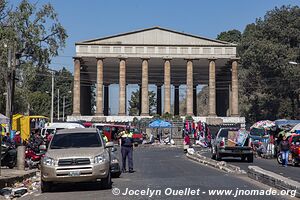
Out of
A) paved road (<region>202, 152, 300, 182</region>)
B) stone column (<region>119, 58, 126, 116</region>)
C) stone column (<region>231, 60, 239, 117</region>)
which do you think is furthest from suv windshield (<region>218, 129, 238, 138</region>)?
stone column (<region>119, 58, 126, 116</region>)

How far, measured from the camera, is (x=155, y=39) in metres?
96.3

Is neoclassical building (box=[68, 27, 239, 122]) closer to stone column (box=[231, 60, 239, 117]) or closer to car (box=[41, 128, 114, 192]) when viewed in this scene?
stone column (box=[231, 60, 239, 117])

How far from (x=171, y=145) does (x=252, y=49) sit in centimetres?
3411

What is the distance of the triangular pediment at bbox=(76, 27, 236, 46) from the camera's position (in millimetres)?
95000

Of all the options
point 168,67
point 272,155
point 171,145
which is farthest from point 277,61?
point 272,155

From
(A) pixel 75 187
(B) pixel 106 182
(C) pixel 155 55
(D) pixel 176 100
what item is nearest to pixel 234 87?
(C) pixel 155 55

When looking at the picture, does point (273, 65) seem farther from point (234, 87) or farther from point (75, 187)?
point (75, 187)

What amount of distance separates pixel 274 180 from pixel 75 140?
6.08m

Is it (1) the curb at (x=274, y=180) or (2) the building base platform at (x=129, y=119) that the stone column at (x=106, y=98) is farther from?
(1) the curb at (x=274, y=180)

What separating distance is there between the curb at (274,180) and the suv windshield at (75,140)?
514cm

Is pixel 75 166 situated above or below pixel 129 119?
above

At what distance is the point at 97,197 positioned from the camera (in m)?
14.8

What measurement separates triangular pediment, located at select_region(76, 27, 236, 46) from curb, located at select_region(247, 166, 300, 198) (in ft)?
250

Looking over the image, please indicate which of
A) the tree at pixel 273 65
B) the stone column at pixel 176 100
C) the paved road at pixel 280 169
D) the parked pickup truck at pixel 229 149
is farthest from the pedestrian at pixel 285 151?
the stone column at pixel 176 100
